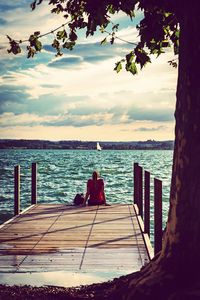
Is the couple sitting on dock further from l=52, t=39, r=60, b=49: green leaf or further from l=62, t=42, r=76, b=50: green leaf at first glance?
l=62, t=42, r=76, b=50: green leaf

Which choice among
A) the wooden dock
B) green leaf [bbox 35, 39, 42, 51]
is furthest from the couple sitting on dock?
green leaf [bbox 35, 39, 42, 51]

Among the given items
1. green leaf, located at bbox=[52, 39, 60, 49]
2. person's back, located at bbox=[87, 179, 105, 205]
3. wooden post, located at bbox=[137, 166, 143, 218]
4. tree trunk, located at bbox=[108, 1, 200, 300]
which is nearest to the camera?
tree trunk, located at bbox=[108, 1, 200, 300]

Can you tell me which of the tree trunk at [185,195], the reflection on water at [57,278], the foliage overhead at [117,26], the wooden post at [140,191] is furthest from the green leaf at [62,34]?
the wooden post at [140,191]

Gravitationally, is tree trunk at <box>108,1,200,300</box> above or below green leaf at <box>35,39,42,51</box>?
below

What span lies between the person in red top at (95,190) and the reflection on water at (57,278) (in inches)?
311

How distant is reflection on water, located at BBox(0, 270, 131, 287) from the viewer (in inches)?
265

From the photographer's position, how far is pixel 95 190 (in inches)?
612

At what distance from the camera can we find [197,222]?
5426 millimetres

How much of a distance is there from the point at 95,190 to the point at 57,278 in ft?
28.2

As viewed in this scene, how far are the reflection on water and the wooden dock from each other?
32cm

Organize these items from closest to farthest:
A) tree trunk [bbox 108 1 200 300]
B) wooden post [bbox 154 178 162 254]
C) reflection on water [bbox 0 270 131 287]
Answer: tree trunk [bbox 108 1 200 300] < reflection on water [bbox 0 270 131 287] < wooden post [bbox 154 178 162 254]

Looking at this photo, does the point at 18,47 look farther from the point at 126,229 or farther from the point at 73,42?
the point at 126,229

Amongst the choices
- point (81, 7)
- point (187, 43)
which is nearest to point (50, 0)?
point (81, 7)

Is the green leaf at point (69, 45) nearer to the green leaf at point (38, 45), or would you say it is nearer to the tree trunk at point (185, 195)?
the green leaf at point (38, 45)
